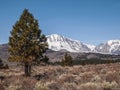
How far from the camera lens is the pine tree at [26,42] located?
32.4 m

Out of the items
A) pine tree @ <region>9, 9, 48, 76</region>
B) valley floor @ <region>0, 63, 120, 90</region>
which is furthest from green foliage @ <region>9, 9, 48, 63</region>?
→ valley floor @ <region>0, 63, 120, 90</region>

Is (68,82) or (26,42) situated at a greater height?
(26,42)

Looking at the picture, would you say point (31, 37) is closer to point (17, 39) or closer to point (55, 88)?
point (17, 39)

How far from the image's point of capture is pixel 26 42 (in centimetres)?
3253

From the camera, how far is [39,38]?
33562mm

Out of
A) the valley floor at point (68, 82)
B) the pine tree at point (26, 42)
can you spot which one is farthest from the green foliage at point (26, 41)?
the valley floor at point (68, 82)

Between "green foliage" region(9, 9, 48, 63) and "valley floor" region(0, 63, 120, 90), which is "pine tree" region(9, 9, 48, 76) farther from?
"valley floor" region(0, 63, 120, 90)

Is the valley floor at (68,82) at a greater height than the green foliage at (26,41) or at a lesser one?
lesser

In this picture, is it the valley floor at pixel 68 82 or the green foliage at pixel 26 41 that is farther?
the green foliage at pixel 26 41

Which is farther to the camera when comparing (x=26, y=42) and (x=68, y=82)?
Answer: (x=26, y=42)

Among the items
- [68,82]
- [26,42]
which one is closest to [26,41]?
[26,42]

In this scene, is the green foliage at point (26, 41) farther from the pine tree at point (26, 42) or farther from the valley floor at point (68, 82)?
the valley floor at point (68, 82)

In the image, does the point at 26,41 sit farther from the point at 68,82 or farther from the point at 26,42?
the point at 68,82

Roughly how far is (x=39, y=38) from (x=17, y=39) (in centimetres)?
258
